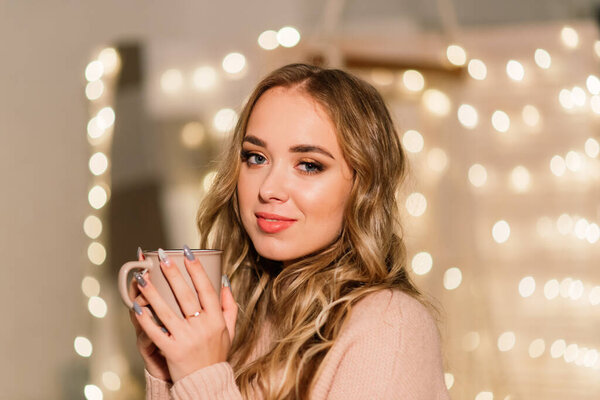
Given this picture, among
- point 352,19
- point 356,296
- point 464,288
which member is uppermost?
point 352,19

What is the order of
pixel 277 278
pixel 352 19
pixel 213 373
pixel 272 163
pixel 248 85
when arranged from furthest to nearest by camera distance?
pixel 352 19 < pixel 248 85 < pixel 277 278 < pixel 272 163 < pixel 213 373

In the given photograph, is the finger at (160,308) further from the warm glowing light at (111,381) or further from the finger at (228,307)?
the warm glowing light at (111,381)

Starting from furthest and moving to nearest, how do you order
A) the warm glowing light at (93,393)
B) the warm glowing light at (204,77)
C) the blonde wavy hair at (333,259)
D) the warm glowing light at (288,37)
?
the warm glowing light at (204,77)
the warm glowing light at (288,37)
the warm glowing light at (93,393)
the blonde wavy hair at (333,259)

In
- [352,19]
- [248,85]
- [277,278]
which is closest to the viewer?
[277,278]

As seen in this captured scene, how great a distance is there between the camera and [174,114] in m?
1.90

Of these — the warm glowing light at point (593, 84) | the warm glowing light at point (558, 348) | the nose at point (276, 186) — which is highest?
the warm glowing light at point (593, 84)

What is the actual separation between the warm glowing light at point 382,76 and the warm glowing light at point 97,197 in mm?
806

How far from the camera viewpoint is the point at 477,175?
186 centimetres

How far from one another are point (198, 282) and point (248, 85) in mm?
985

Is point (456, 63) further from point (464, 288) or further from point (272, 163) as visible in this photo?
point (272, 163)

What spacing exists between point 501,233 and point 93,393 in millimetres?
1173

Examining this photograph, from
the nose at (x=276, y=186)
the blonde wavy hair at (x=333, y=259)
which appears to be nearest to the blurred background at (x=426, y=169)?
the blonde wavy hair at (x=333, y=259)

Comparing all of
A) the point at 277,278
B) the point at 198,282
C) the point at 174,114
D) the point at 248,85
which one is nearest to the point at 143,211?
the point at 174,114

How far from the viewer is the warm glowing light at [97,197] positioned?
168 cm
